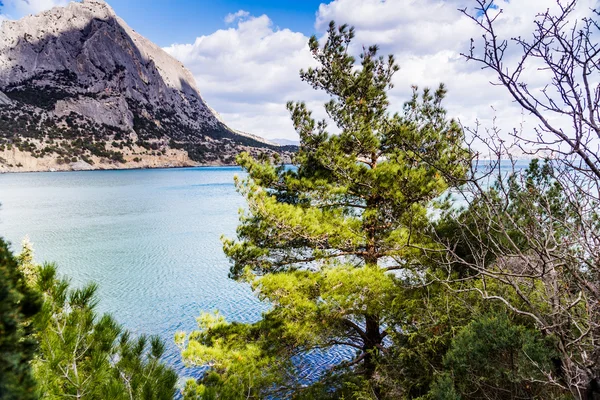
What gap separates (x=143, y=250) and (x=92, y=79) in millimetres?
101036

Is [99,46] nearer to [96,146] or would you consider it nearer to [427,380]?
[96,146]

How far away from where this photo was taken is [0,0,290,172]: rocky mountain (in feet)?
239

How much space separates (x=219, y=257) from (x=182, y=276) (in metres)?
3.23

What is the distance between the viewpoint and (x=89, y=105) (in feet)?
289

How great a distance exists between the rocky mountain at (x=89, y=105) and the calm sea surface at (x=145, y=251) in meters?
39.0

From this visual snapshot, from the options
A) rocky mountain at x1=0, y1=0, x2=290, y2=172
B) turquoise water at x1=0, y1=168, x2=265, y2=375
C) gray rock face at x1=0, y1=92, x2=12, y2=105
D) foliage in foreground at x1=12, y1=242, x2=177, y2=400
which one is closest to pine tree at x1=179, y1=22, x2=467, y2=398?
foliage in foreground at x1=12, y1=242, x2=177, y2=400

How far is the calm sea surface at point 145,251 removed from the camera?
13.7 metres

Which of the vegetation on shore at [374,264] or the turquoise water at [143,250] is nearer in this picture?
the vegetation on shore at [374,264]

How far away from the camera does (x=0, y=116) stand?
70625 millimetres

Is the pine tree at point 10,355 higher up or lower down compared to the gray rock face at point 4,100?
lower down

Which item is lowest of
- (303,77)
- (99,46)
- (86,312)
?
(86,312)

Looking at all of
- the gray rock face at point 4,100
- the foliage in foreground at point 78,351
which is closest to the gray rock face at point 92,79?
the gray rock face at point 4,100

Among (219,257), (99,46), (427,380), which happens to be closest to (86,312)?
(427,380)

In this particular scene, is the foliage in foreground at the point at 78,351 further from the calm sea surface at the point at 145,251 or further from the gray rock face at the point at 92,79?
the gray rock face at the point at 92,79
